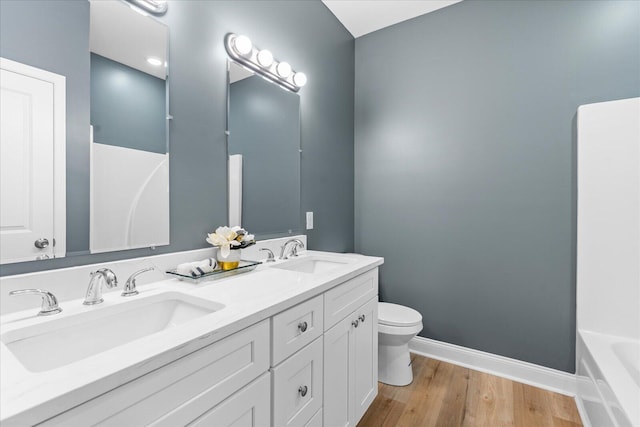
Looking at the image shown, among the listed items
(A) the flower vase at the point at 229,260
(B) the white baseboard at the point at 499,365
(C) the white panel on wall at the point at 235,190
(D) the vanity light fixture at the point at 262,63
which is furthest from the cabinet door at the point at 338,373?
(D) the vanity light fixture at the point at 262,63

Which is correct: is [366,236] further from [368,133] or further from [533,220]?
[533,220]

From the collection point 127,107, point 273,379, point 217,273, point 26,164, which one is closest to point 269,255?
point 217,273

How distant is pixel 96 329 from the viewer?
860mm

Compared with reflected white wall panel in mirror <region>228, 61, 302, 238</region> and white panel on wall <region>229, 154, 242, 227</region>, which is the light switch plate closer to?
reflected white wall panel in mirror <region>228, 61, 302, 238</region>

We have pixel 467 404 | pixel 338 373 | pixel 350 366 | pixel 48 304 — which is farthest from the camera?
pixel 467 404

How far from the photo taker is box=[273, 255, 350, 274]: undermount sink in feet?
5.58

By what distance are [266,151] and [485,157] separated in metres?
1.54

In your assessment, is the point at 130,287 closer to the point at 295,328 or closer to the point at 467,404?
the point at 295,328

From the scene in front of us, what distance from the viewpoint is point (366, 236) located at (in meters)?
2.64

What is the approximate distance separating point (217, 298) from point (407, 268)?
1815 mm

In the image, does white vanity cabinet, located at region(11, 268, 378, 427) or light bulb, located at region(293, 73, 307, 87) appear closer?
white vanity cabinet, located at region(11, 268, 378, 427)

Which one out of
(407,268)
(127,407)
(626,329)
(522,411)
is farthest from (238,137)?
(626,329)

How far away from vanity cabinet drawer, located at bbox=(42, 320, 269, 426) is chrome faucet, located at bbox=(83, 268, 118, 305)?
1.48ft

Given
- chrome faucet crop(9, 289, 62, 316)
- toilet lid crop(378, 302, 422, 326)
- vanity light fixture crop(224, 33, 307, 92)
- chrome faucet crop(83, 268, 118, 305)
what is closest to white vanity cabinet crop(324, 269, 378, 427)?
toilet lid crop(378, 302, 422, 326)
